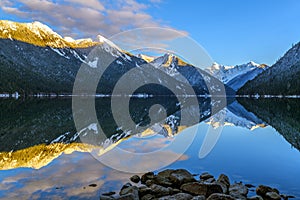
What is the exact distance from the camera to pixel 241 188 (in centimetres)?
1598

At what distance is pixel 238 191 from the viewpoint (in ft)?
51.0

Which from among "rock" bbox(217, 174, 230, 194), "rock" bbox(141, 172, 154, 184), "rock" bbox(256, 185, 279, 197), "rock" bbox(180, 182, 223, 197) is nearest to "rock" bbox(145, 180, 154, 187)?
"rock" bbox(141, 172, 154, 184)

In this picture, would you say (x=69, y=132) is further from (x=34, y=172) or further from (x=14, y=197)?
(x=14, y=197)

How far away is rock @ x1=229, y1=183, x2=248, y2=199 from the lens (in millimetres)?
14965

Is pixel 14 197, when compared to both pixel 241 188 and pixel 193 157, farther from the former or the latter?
pixel 193 157

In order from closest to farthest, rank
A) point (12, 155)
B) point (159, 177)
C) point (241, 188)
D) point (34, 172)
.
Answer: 1. point (241, 188)
2. point (159, 177)
3. point (34, 172)
4. point (12, 155)

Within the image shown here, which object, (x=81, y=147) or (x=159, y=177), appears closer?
(x=159, y=177)

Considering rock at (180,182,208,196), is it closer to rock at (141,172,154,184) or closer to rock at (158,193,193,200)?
rock at (158,193,193,200)

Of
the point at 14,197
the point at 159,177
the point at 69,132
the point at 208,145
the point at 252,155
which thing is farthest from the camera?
the point at 69,132

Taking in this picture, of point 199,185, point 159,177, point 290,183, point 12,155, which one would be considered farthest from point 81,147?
point 290,183

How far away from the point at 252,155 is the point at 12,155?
20293 mm

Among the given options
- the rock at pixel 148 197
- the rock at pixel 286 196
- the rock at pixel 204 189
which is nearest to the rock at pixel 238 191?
the rock at pixel 204 189

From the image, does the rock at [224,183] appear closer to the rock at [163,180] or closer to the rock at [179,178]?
the rock at [179,178]

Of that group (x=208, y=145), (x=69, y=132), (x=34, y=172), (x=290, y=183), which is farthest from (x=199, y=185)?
(x=69, y=132)
